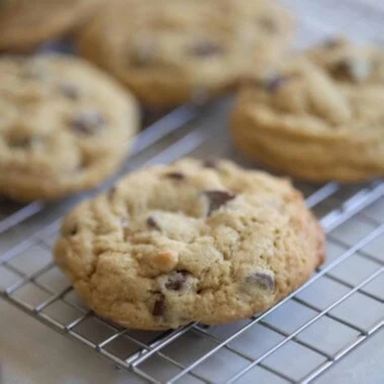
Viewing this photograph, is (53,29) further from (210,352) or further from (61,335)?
(210,352)

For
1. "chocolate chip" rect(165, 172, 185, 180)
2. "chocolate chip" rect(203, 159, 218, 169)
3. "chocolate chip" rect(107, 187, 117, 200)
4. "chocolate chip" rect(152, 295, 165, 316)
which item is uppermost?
"chocolate chip" rect(165, 172, 185, 180)

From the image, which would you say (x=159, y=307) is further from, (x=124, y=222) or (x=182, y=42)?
(x=182, y=42)

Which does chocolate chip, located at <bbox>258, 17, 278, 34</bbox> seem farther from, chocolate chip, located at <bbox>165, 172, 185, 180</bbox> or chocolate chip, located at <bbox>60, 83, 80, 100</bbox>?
chocolate chip, located at <bbox>165, 172, 185, 180</bbox>

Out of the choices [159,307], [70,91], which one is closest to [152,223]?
[159,307]

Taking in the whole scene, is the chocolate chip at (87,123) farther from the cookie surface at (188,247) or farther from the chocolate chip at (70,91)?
the cookie surface at (188,247)

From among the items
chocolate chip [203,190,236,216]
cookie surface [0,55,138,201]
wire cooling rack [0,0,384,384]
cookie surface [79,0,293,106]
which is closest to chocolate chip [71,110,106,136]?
cookie surface [0,55,138,201]
